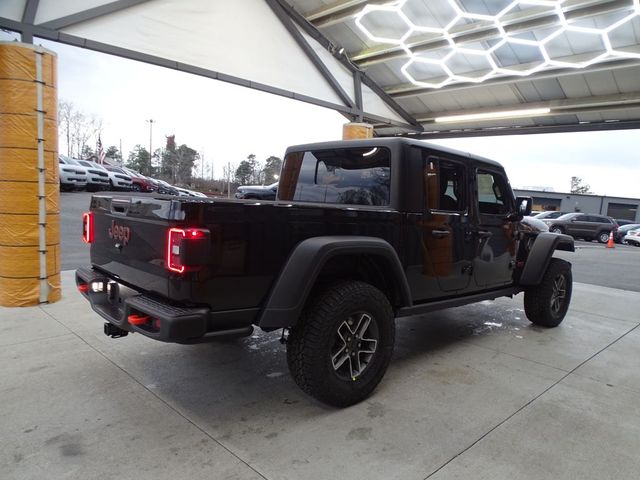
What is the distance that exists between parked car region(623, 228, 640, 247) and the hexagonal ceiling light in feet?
50.5

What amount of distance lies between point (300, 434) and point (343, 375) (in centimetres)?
46

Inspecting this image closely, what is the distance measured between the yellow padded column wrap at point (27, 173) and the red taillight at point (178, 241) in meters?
3.35

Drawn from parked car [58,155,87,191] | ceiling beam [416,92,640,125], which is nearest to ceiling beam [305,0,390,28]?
ceiling beam [416,92,640,125]

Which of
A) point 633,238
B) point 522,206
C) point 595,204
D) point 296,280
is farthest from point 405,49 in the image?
point 595,204

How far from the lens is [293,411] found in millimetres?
2684

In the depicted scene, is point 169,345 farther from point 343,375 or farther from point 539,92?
point 539,92

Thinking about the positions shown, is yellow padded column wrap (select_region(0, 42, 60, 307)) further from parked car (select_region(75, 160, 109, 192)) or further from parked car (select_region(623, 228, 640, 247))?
parked car (select_region(623, 228, 640, 247))

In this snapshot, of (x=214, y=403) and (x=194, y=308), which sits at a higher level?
(x=194, y=308)

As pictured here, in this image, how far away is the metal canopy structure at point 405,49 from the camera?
7594 millimetres

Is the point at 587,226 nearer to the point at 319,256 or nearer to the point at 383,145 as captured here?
the point at 383,145

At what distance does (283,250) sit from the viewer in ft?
8.02

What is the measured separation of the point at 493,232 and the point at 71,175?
17704mm

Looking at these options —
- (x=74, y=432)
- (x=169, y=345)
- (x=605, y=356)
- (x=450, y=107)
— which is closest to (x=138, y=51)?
(x=169, y=345)

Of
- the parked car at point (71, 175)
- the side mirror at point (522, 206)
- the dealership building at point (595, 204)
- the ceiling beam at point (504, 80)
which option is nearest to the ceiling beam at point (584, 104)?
the ceiling beam at point (504, 80)
